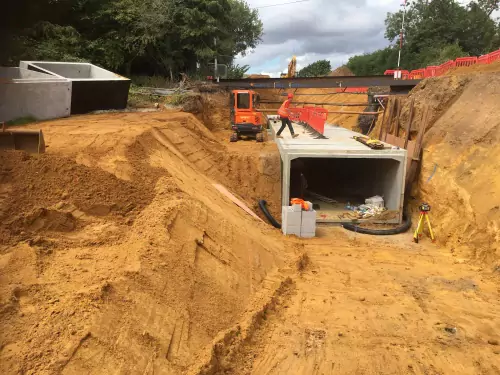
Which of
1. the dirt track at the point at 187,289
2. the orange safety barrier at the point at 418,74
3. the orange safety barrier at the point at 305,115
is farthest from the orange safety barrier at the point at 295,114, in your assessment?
the dirt track at the point at 187,289

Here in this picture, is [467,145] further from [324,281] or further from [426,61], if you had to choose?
[426,61]

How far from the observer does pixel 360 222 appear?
12.2 metres

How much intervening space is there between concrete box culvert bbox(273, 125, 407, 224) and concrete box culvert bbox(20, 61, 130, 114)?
23.6 feet

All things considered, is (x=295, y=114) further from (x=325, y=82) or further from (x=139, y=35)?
(x=139, y=35)

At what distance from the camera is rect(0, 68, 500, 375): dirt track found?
13.6 ft

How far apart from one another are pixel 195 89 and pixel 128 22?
671 centimetres

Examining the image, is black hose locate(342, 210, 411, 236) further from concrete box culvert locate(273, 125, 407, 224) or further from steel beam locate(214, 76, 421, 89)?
steel beam locate(214, 76, 421, 89)

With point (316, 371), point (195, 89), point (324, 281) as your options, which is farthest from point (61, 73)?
point (316, 371)

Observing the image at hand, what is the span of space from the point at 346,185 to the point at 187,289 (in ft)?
40.0

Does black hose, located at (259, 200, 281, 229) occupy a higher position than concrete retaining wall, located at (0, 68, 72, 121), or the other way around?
concrete retaining wall, located at (0, 68, 72, 121)

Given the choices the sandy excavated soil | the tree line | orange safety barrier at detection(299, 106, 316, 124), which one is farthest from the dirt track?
the tree line

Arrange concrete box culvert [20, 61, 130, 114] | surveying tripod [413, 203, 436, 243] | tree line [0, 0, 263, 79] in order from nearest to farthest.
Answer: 1. surveying tripod [413, 203, 436, 243]
2. concrete box culvert [20, 61, 130, 114]
3. tree line [0, 0, 263, 79]

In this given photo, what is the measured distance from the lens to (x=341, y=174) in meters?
17.0

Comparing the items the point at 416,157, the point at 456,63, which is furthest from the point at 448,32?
the point at 416,157
